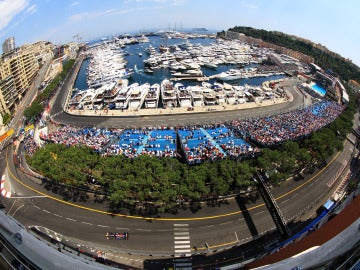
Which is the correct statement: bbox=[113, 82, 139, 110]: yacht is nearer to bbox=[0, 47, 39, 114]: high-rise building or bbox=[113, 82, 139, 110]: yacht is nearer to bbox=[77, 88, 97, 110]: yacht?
bbox=[77, 88, 97, 110]: yacht

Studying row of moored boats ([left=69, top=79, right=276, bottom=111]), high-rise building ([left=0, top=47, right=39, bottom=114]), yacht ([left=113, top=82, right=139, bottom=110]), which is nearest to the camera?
high-rise building ([left=0, top=47, right=39, bottom=114])

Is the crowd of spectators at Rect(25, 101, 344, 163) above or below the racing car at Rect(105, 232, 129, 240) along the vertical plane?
above

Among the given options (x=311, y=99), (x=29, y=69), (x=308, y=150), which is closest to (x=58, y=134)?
(x=308, y=150)

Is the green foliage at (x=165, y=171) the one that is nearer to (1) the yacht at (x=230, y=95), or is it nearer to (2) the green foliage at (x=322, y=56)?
(1) the yacht at (x=230, y=95)

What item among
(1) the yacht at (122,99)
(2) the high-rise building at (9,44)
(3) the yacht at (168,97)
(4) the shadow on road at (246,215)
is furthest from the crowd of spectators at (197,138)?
(2) the high-rise building at (9,44)

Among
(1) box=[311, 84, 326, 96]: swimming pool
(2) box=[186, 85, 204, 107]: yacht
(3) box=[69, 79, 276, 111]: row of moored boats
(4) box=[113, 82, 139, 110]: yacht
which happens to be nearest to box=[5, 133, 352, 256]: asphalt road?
(4) box=[113, 82, 139, 110]: yacht

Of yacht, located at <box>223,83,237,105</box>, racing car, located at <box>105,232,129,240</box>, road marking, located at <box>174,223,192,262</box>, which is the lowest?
yacht, located at <box>223,83,237,105</box>

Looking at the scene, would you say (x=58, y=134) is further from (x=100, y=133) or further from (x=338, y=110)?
(x=338, y=110)

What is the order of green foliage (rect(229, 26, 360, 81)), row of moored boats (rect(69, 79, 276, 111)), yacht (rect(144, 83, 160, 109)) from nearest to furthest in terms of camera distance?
yacht (rect(144, 83, 160, 109)), row of moored boats (rect(69, 79, 276, 111)), green foliage (rect(229, 26, 360, 81))
